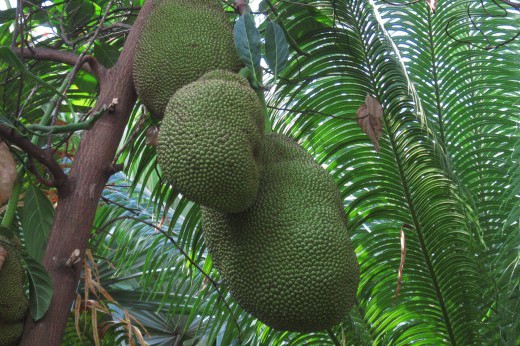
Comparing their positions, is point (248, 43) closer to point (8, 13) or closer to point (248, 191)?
point (248, 191)

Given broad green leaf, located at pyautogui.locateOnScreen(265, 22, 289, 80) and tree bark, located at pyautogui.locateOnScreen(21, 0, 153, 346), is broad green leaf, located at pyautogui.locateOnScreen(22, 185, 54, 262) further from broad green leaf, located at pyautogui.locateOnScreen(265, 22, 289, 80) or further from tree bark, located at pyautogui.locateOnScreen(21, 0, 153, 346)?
broad green leaf, located at pyautogui.locateOnScreen(265, 22, 289, 80)

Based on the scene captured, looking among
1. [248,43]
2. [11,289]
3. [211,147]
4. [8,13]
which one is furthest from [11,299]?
[8,13]

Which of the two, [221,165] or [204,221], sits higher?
[221,165]

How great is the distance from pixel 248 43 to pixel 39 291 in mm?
485

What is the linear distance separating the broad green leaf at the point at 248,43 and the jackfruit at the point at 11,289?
0.46 meters

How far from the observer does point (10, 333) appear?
Result: 960 millimetres

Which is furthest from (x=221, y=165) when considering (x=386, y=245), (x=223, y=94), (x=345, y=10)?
(x=386, y=245)

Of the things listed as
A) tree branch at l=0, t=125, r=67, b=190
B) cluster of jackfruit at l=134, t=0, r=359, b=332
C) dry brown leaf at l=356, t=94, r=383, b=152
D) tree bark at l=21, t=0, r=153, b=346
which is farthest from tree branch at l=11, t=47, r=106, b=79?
dry brown leaf at l=356, t=94, r=383, b=152

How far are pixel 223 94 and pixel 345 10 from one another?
44.1 inches

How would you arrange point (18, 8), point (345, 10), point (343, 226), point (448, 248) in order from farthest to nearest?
point (448, 248)
point (345, 10)
point (18, 8)
point (343, 226)

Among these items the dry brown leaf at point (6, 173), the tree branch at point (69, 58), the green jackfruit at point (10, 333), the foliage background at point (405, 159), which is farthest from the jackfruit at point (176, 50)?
the foliage background at point (405, 159)

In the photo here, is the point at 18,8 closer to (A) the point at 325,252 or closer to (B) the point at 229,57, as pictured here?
(B) the point at 229,57

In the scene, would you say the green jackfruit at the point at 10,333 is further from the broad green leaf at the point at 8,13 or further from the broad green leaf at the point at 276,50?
the broad green leaf at the point at 8,13

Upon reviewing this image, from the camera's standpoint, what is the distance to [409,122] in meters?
1.99
